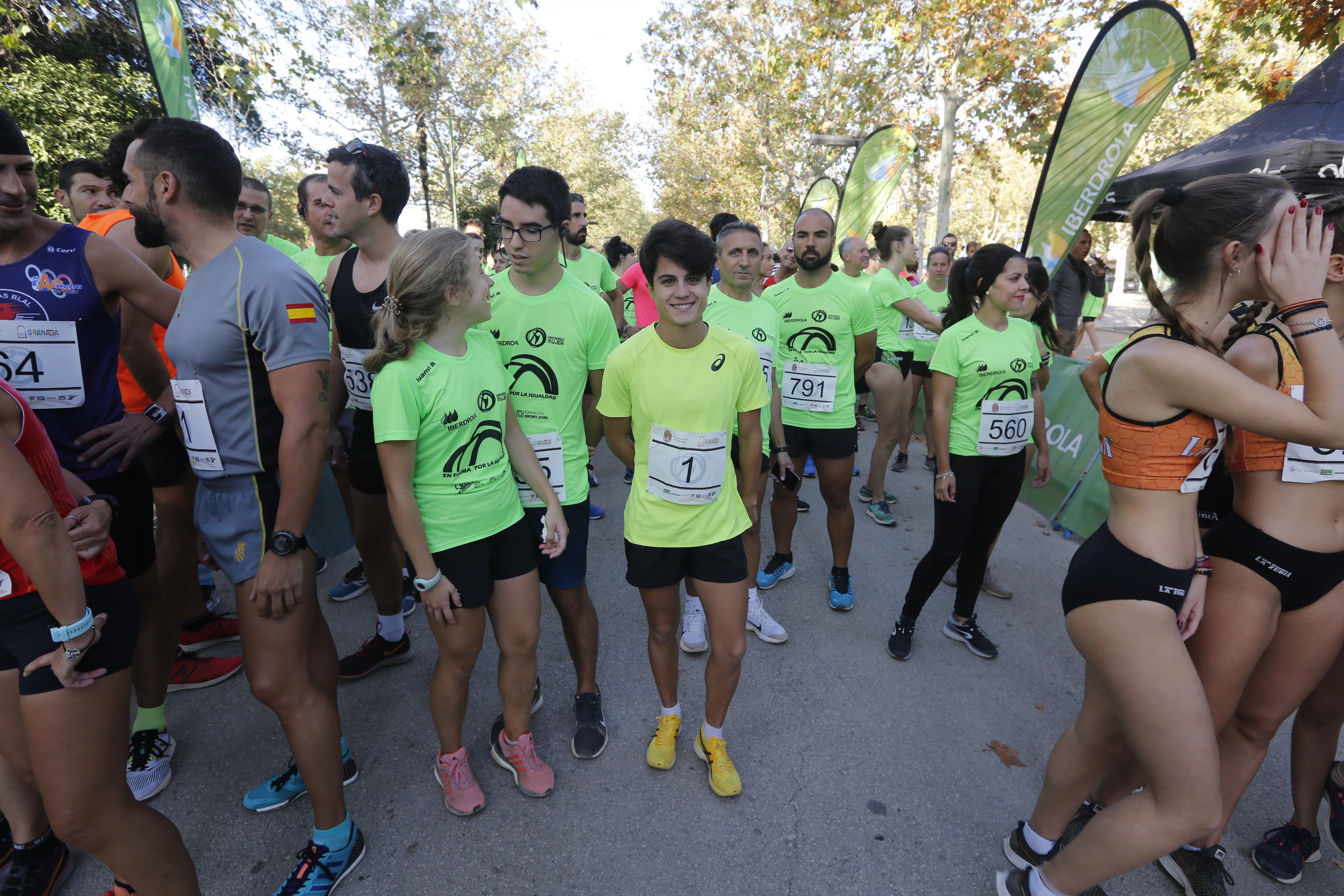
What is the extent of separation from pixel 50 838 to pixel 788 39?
1958 cm

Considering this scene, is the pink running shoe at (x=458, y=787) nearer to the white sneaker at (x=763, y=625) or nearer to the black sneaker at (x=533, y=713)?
the black sneaker at (x=533, y=713)

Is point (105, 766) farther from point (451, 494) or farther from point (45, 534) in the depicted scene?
point (451, 494)

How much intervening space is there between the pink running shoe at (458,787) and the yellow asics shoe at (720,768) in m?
0.87

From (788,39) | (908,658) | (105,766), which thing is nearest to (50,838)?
(105,766)

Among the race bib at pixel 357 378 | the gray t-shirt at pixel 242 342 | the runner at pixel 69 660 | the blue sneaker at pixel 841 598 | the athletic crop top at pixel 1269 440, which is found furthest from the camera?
the blue sneaker at pixel 841 598

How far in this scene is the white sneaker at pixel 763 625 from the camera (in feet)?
11.6

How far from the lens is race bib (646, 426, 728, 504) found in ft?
7.46

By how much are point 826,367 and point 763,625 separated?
155 centimetres

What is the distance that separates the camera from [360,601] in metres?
3.96

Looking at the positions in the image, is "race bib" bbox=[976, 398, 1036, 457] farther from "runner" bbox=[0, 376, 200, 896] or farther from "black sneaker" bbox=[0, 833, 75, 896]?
"black sneaker" bbox=[0, 833, 75, 896]

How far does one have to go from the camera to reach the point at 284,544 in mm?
1900

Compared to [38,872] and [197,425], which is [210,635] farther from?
[197,425]

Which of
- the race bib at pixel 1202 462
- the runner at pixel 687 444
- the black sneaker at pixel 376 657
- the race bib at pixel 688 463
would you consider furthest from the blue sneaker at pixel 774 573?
the race bib at pixel 1202 462

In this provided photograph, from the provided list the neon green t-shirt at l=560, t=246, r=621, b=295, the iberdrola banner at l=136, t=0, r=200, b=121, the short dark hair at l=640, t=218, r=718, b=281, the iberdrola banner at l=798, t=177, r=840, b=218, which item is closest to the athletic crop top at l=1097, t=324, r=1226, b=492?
the short dark hair at l=640, t=218, r=718, b=281
